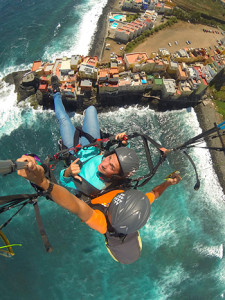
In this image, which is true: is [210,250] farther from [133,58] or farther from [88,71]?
[133,58]

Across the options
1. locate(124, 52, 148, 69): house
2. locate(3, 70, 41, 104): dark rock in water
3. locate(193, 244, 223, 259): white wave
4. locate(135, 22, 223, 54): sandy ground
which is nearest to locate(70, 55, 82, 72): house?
locate(3, 70, 41, 104): dark rock in water

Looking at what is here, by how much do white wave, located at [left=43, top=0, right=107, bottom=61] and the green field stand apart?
17.7 meters

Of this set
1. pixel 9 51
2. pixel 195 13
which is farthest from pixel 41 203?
pixel 195 13

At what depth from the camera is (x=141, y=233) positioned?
1775 centimetres

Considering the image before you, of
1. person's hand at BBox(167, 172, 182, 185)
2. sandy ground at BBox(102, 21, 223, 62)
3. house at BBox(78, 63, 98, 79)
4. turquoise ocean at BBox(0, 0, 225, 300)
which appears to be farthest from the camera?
sandy ground at BBox(102, 21, 223, 62)

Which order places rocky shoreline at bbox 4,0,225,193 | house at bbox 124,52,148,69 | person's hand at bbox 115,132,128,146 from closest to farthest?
person's hand at bbox 115,132,128,146 < rocky shoreline at bbox 4,0,225,193 < house at bbox 124,52,148,69

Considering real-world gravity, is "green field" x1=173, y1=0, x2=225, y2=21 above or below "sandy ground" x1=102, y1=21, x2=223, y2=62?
above

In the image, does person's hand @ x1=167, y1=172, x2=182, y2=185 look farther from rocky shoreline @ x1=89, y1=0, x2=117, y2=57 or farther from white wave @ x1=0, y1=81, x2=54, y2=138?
rocky shoreline @ x1=89, y1=0, x2=117, y2=57

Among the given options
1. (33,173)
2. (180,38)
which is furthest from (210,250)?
(180,38)

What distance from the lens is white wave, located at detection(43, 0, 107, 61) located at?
32812 millimetres

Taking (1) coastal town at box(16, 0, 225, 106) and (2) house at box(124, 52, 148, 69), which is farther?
(2) house at box(124, 52, 148, 69)

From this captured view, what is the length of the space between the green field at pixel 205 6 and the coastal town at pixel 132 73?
14032 mm

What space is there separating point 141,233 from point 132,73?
22489 millimetres

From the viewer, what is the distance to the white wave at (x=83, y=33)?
1292 inches
